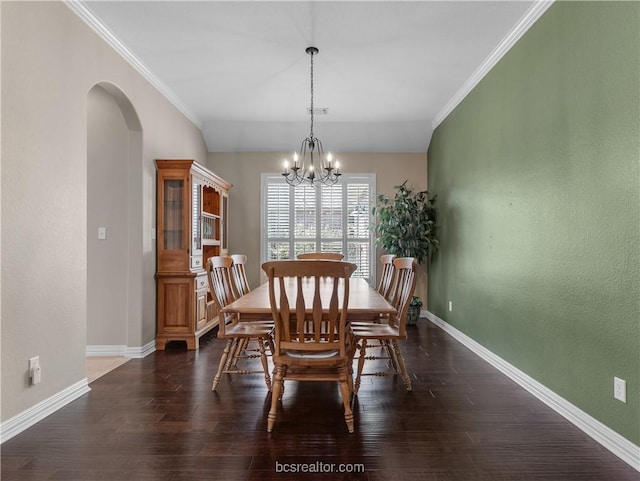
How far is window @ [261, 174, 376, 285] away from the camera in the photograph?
6207 millimetres

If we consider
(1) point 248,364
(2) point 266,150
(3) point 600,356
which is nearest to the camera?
(3) point 600,356

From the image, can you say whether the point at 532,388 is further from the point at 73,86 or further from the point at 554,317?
the point at 73,86

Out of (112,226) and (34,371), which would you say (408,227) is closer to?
(112,226)

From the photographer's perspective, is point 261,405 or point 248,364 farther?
point 248,364

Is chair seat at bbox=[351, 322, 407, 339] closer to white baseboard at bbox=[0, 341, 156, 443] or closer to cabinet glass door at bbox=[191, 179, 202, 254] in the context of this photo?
white baseboard at bbox=[0, 341, 156, 443]

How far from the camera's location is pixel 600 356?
7.38 feet

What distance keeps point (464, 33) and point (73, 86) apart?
10.1ft

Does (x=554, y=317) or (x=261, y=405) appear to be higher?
(x=554, y=317)

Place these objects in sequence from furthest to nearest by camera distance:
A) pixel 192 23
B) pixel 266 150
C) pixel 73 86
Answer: pixel 266 150 < pixel 192 23 < pixel 73 86

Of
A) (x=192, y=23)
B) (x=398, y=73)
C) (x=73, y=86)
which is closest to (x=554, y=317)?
(x=398, y=73)

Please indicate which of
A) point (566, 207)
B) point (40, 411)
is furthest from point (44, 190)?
point (566, 207)

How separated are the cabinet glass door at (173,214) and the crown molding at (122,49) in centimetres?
105

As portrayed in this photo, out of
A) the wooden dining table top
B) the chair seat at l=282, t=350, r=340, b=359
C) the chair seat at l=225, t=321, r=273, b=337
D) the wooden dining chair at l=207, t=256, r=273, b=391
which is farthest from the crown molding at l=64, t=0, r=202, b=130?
the chair seat at l=282, t=350, r=340, b=359

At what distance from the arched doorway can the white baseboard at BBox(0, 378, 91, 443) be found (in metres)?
1.02
